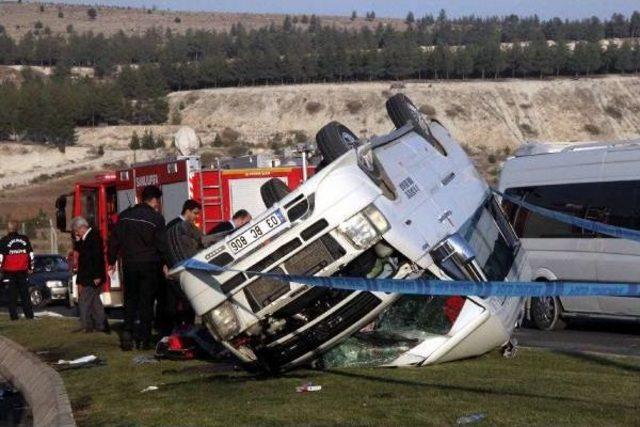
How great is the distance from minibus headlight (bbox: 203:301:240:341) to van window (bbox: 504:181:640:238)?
7.67 metres

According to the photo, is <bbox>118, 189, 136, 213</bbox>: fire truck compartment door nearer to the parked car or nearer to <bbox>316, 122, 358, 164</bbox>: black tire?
the parked car

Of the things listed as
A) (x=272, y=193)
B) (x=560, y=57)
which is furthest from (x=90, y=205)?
(x=560, y=57)

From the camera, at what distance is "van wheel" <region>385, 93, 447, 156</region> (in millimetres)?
13282

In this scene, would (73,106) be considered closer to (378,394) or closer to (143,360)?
(143,360)

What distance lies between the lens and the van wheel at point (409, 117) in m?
13.3

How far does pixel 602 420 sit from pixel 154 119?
390 feet

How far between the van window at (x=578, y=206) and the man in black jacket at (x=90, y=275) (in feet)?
19.6

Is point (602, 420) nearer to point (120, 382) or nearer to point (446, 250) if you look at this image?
point (446, 250)

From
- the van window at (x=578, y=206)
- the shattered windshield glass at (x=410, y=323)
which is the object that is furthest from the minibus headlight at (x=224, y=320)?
the van window at (x=578, y=206)

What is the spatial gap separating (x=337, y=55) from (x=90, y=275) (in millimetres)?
130690

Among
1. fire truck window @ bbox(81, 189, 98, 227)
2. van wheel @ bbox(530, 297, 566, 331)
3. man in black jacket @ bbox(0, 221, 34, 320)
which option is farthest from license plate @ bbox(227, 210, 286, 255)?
fire truck window @ bbox(81, 189, 98, 227)

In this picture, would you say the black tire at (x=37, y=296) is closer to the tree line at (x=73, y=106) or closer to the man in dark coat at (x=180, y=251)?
the man in dark coat at (x=180, y=251)

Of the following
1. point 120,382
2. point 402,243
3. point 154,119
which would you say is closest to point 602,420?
point 402,243

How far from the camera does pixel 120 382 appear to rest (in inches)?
489
